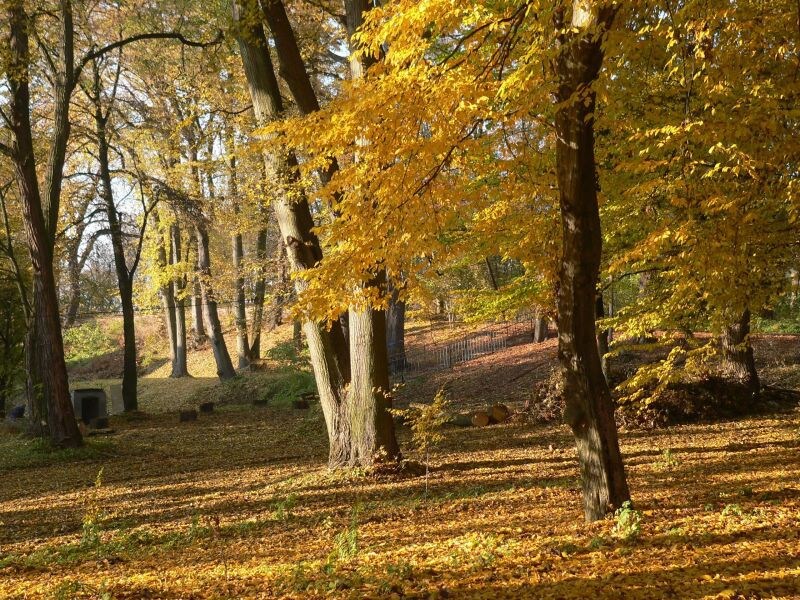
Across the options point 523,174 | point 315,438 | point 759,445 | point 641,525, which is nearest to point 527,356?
point 315,438

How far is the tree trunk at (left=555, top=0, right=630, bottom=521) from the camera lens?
4672mm

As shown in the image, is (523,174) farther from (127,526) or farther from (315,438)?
(315,438)

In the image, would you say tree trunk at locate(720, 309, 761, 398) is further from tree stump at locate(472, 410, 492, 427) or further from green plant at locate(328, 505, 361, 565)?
green plant at locate(328, 505, 361, 565)

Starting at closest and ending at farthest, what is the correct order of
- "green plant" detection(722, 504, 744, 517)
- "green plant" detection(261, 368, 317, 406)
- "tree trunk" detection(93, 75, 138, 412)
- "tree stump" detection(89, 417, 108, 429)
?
"green plant" detection(722, 504, 744, 517)
"tree stump" detection(89, 417, 108, 429)
"tree trunk" detection(93, 75, 138, 412)
"green plant" detection(261, 368, 317, 406)

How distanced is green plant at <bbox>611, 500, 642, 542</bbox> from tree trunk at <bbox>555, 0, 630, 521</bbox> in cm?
23

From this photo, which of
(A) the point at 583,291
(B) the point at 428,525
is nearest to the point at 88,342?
(B) the point at 428,525

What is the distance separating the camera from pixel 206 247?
76.0ft

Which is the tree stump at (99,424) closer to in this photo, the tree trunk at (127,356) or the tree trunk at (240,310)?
the tree trunk at (127,356)

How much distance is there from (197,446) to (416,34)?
11074mm

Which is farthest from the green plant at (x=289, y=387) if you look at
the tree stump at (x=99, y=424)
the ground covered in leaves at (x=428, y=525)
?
the ground covered in leaves at (x=428, y=525)

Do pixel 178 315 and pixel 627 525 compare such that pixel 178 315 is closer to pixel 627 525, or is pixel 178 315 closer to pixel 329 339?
pixel 329 339

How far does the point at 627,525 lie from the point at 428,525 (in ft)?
6.27

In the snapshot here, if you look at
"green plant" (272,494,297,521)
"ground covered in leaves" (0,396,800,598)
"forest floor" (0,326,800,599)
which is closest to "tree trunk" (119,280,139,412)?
"forest floor" (0,326,800,599)

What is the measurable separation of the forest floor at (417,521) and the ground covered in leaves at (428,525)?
0.07ft
